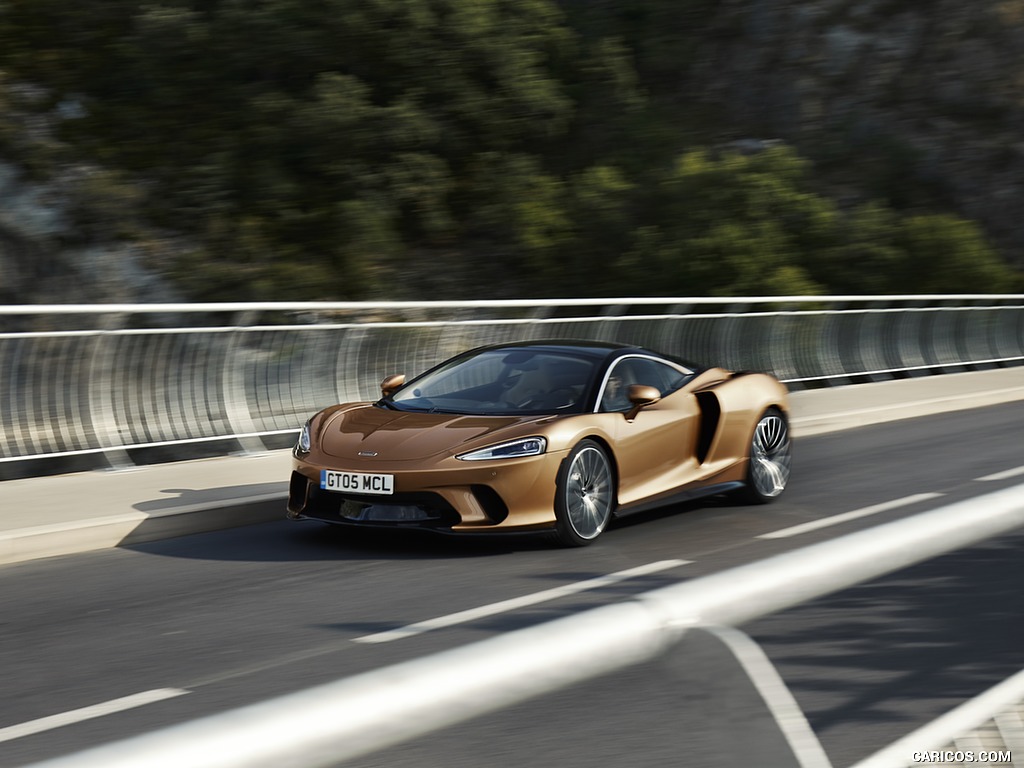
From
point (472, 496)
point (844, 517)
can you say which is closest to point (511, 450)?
point (472, 496)

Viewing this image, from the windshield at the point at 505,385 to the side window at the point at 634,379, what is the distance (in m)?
0.17

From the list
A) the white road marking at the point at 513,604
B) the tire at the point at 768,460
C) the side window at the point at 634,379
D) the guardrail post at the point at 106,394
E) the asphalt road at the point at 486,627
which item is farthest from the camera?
the guardrail post at the point at 106,394

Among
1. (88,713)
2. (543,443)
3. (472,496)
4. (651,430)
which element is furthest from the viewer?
(651,430)

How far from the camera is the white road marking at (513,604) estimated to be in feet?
20.7

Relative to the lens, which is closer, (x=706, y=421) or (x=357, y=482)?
(x=357, y=482)

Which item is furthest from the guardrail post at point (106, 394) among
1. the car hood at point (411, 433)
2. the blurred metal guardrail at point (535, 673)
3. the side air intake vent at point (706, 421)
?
the blurred metal guardrail at point (535, 673)

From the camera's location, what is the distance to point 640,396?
29.5ft

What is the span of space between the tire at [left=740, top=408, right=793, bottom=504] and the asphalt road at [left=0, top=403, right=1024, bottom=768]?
0.15 m

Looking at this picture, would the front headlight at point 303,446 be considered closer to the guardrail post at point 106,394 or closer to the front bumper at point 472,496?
→ the front bumper at point 472,496

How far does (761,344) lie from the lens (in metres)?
19.6

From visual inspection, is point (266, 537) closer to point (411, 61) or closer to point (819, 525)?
point (819, 525)

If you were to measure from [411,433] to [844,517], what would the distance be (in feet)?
10.4

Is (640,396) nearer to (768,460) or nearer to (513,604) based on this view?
(768,460)

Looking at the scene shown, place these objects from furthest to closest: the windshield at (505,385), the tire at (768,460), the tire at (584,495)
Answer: the tire at (768,460)
the windshield at (505,385)
the tire at (584,495)
